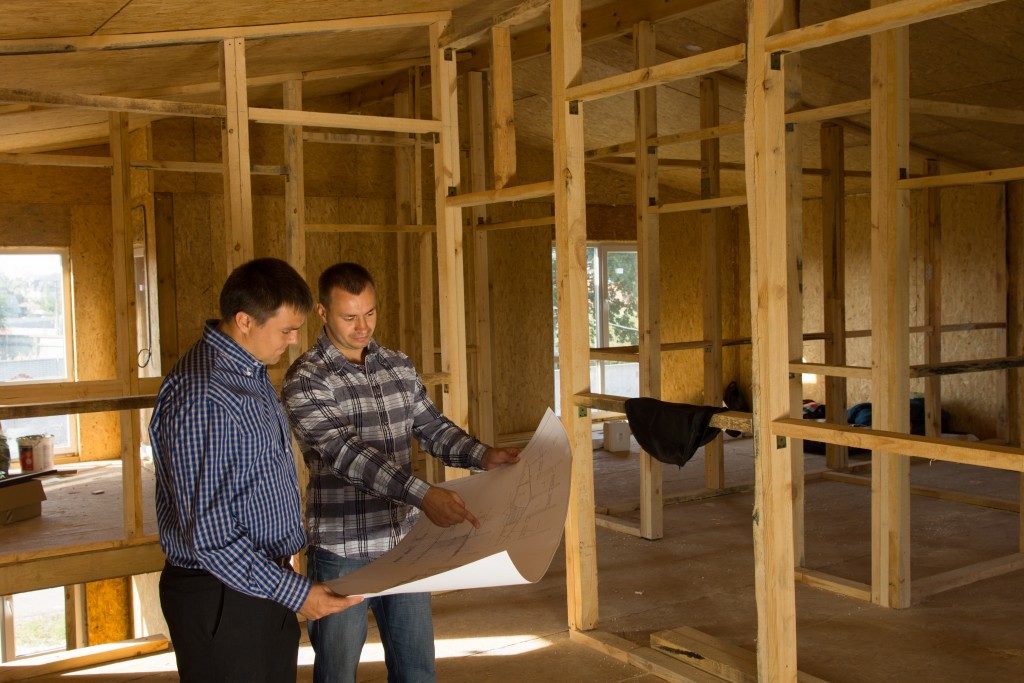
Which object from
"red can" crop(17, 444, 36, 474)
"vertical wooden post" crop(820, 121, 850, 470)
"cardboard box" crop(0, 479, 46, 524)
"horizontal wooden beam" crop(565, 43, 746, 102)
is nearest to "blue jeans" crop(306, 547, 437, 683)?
"horizontal wooden beam" crop(565, 43, 746, 102)

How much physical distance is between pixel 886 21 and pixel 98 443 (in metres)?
7.88

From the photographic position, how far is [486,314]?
6352mm

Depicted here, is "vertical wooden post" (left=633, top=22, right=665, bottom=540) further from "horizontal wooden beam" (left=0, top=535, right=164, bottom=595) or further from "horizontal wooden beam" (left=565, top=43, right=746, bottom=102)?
"horizontal wooden beam" (left=0, top=535, right=164, bottom=595)

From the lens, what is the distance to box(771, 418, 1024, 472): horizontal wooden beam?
236cm

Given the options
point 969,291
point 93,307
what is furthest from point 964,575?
point 93,307

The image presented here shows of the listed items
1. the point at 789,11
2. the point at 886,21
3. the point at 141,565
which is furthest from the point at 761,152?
the point at 141,565

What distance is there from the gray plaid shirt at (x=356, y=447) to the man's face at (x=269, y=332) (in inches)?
16.0

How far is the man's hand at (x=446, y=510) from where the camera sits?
2197 millimetres

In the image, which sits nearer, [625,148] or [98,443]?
[625,148]

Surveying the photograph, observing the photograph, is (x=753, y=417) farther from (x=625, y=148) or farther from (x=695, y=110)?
(x=695, y=110)

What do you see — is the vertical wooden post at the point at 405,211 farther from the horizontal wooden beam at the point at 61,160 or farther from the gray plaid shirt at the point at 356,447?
the gray plaid shirt at the point at 356,447

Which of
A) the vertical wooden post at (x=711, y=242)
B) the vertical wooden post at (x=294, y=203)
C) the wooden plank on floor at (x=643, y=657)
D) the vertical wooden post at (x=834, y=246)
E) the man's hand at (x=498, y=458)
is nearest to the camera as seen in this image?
the man's hand at (x=498, y=458)

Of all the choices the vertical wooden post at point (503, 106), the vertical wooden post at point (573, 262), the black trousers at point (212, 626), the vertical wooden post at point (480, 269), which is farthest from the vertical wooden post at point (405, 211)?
the black trousers at point (212, 626)

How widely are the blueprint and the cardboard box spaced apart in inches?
182
